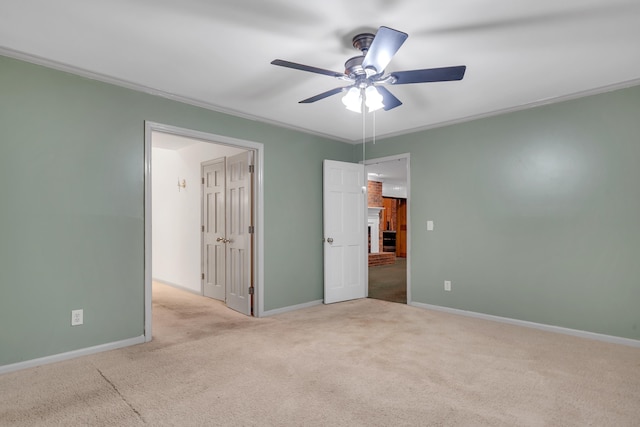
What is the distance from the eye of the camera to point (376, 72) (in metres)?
2.47

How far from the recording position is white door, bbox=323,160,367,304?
510 cm

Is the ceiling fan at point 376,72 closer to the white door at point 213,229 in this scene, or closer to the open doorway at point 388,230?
the open doorway at point 388,230

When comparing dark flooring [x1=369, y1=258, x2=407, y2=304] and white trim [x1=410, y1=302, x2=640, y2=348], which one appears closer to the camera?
white trim [x1=410, y1=302, x2=640, y2=348]

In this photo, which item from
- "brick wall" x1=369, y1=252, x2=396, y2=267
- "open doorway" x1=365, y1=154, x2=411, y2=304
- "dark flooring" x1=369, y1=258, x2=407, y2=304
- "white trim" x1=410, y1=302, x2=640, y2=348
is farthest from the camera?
"brick wall" x1=369, y1=252, x2=396, y2=267

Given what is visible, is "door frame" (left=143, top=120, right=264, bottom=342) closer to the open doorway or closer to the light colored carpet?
the light colored carpet

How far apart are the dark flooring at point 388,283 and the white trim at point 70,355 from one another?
3.47m

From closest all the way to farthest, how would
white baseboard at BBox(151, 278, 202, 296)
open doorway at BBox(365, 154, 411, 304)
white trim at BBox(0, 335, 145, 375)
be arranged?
white trim at BBox(0, 335, 145, 375) < white baseboard at BBox(151, 278, 202, 296) < open doorway at BBox(365, 154, 411, 304)

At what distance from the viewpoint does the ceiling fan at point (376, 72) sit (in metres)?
2.10

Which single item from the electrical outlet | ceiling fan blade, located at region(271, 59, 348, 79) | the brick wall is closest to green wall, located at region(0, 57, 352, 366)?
the electrical outlet

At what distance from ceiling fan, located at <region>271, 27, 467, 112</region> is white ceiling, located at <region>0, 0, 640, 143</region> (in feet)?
0.58

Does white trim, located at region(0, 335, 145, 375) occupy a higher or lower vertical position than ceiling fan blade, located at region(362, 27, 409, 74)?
lower

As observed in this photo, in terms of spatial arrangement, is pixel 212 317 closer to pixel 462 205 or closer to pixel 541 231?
pixel 462 205

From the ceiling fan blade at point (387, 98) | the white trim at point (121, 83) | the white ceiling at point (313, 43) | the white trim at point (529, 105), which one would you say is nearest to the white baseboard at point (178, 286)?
the white trim at point (121, 83)

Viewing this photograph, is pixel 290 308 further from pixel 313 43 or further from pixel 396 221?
pixel 396 221
